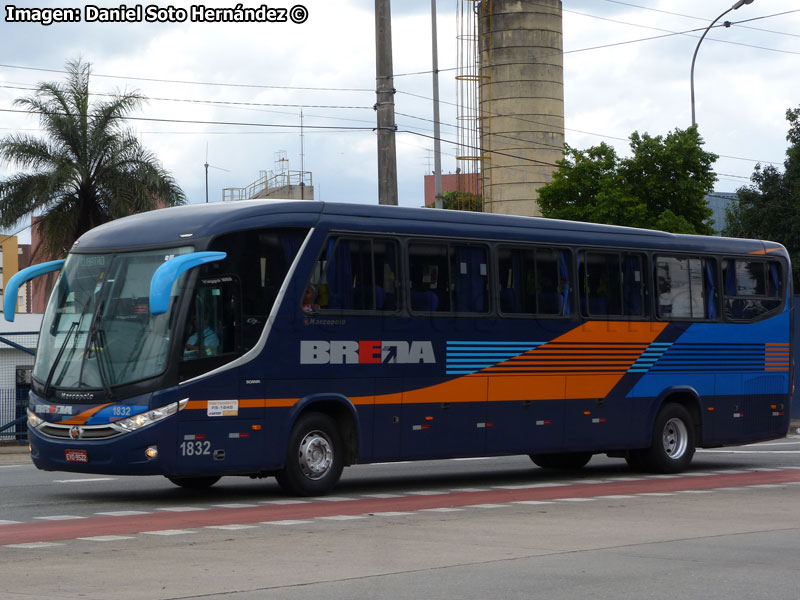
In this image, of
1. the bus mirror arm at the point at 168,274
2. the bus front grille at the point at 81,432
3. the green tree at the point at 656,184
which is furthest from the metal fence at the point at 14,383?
the green tree at the point at 656,184

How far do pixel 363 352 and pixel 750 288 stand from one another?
8.15 meters

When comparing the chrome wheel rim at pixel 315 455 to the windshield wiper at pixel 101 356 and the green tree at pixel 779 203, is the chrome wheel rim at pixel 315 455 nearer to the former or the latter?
the windshield wiper at pixel 101 356

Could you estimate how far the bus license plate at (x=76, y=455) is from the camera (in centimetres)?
1459

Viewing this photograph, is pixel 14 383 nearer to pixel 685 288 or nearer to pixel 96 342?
pixel 96 342

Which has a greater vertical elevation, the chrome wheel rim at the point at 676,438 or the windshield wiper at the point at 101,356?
the windshield wiper at the point at 101,356

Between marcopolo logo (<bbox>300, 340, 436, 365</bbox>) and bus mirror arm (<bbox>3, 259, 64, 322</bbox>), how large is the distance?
3.34 m

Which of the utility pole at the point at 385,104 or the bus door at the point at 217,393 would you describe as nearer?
the bus door at the point at 217,393

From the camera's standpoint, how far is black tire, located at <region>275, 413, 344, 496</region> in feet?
51.4

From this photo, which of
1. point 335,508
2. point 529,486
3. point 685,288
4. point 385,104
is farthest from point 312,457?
point 385,104

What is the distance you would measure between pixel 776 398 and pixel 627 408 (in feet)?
12.0

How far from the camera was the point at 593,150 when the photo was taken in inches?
1928

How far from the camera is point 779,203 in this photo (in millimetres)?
60094

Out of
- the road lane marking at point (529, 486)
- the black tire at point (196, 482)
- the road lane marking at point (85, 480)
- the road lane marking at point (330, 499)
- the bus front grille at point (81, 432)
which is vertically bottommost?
the road lane marking at point (529, 486)

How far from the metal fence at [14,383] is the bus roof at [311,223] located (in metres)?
11.9
